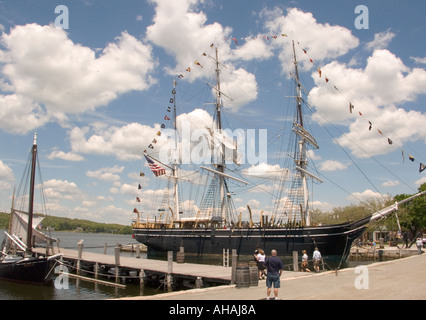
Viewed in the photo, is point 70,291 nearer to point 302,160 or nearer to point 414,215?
point 302,160

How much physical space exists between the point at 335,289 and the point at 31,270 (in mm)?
19242

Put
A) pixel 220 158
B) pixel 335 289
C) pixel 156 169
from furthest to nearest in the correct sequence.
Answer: pixel 156 169 < pixel 220 158 < pixel 335 289

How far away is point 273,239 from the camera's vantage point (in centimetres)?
3372

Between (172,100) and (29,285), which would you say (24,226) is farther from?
(172,100)

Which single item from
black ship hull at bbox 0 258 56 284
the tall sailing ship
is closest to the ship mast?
the tall sailing ship

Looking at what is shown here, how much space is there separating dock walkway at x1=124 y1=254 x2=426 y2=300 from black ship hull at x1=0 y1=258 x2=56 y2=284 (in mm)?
13826

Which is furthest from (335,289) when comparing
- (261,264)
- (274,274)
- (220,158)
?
(220,158)

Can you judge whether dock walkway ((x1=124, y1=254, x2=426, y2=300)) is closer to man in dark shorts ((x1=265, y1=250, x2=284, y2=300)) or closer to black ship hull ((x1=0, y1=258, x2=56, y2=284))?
man in dark shorts ((x1=265, y1=250, x2=284, y2=300))

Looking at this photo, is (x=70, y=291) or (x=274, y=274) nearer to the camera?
(x=274, y=274)

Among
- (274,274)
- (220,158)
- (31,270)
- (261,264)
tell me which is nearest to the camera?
(274,274)

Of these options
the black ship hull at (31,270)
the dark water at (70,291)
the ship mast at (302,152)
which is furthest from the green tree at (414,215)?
the black ship hull at (31,270)

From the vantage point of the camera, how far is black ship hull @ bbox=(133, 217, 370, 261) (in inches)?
1240

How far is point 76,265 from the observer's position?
29.5 metres
